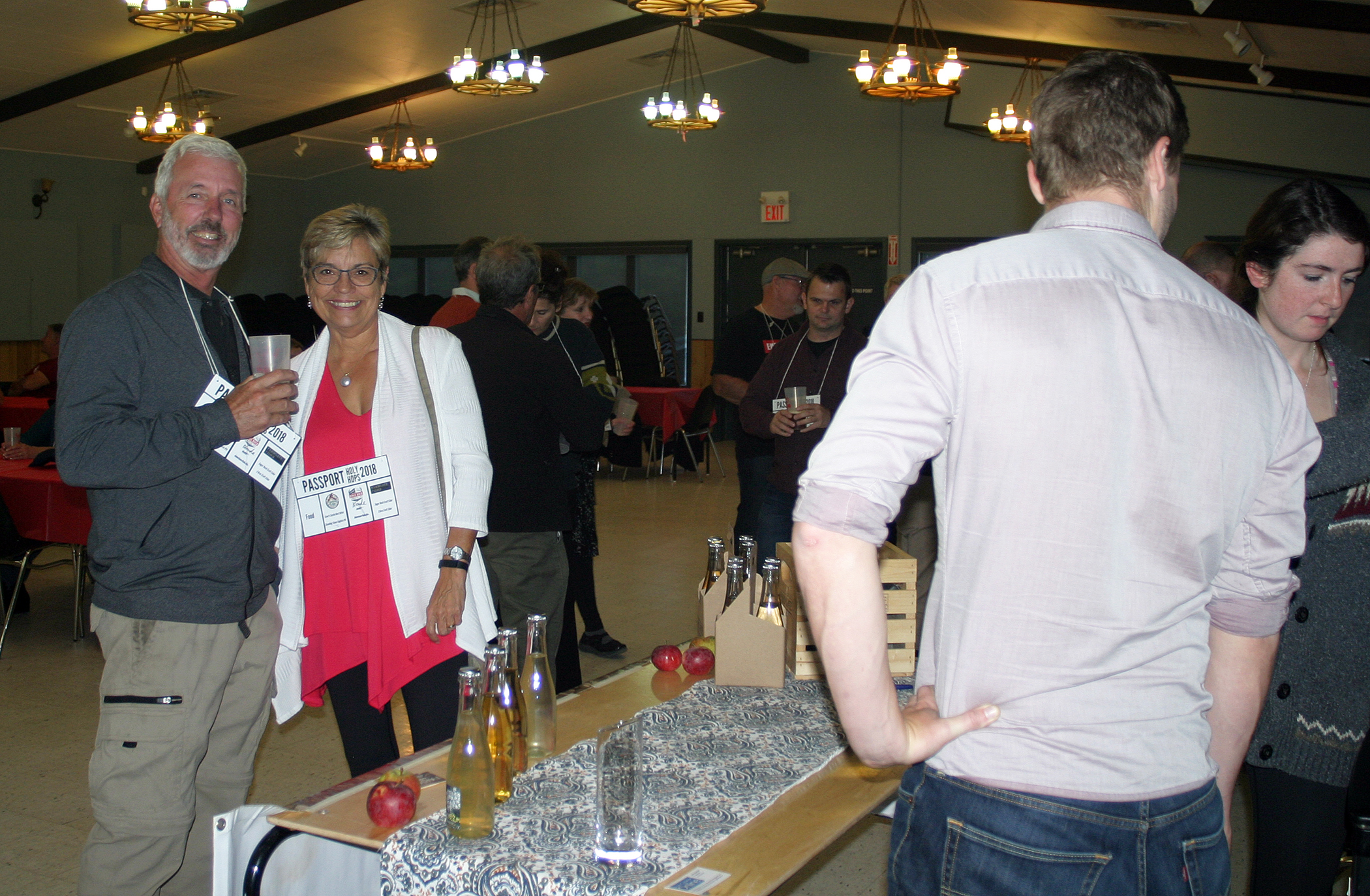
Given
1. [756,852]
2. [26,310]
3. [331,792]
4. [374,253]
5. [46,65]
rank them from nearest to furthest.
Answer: [756,852] → [331,792] → [374,253] → [46,65] → [26,310]

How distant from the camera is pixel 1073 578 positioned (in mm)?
995

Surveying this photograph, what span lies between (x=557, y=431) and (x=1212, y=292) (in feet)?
7.27

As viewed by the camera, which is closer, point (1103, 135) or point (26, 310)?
point (1103, 135)

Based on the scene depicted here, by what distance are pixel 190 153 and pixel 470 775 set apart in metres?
1.27

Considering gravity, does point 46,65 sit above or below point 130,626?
above

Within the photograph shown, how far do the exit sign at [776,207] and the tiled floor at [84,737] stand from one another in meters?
7.43

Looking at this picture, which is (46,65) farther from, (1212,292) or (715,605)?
(1212,292)

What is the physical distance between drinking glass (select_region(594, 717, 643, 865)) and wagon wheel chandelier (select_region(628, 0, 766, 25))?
22.3ft

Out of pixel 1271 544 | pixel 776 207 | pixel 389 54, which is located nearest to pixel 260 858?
pixel 1271 544

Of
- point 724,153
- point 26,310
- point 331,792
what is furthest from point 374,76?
point 331,792

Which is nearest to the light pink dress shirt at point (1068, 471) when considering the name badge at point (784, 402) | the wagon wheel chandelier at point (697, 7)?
the name badge at point (784, 402)

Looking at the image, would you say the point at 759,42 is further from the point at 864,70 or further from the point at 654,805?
the point at 654,805

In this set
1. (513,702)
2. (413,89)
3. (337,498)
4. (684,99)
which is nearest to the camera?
(513,702)

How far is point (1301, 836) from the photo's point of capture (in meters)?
1.81
